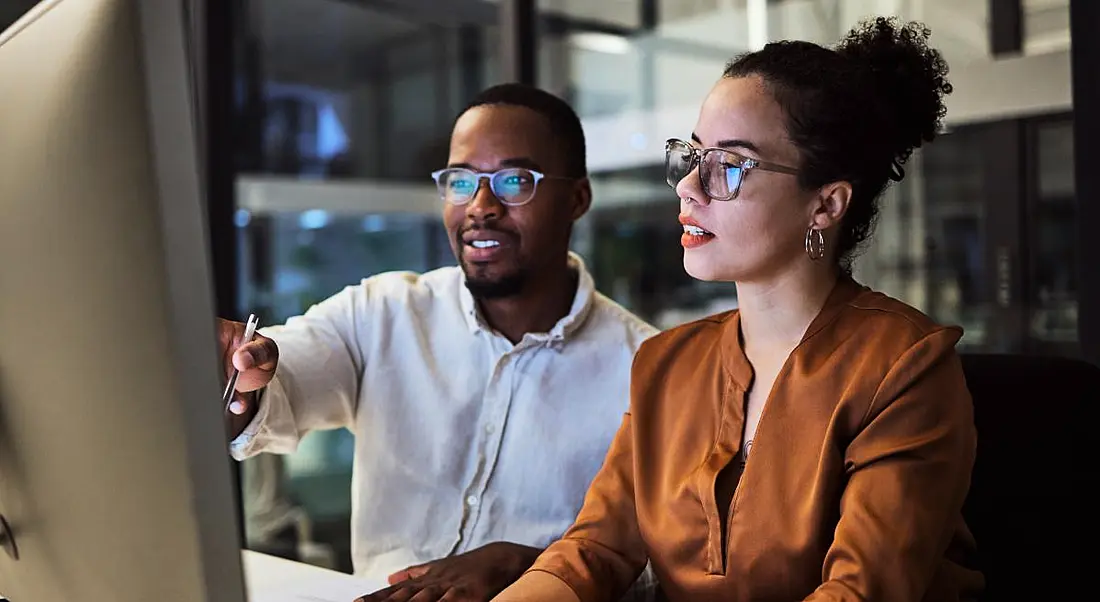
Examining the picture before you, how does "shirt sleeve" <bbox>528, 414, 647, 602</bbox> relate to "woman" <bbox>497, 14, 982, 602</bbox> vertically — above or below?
below

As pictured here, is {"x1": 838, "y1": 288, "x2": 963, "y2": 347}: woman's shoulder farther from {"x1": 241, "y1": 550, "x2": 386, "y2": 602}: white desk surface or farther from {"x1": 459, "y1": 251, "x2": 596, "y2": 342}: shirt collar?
{"x1": 241, "y1": 550, "x2": 386, "y2": 602}: white desk surface

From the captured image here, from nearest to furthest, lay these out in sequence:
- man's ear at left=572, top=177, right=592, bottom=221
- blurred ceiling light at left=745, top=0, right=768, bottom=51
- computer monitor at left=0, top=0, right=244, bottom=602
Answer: computer monitor at left=0, top=0, right=244, bottom=602 → man's ear at left=572, top=177, right=592, bottom=221 → blurred ceiling light at left=745, top=0, right=768, bottom=51

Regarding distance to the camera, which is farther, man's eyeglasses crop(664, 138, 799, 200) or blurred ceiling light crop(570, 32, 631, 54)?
blurred ceiling light crop(570, 32, 631, 54)

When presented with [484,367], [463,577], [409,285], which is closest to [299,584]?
[463,577]

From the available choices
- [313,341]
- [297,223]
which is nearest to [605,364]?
[313,341]

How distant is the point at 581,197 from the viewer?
176 cm

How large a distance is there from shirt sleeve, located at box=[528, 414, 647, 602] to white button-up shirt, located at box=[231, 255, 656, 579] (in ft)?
0.96

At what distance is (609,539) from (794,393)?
0.32 meters

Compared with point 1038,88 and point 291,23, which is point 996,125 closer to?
point 1038,88

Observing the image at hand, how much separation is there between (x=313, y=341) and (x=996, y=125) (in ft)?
5.61

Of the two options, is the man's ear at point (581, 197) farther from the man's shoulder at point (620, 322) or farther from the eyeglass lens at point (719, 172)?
the eyeglass lens at point (719, 172)

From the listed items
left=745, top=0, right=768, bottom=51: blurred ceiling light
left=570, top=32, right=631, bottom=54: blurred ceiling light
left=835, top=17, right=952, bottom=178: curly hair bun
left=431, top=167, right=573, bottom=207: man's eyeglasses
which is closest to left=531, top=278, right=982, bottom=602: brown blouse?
left=835, top=17, right=952, bottom=178: curly hair bun

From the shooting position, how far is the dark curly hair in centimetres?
121

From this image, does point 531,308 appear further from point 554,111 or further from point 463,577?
point 463,577
